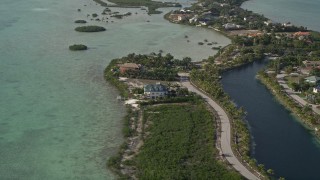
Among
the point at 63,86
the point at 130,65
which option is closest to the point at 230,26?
the point at 130,65

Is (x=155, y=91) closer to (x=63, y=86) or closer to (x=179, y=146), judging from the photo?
(x=63, y=86)

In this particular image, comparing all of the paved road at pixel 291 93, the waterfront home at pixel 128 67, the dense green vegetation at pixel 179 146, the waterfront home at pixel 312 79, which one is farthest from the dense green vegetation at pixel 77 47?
the waterfront home at pixel 312 79

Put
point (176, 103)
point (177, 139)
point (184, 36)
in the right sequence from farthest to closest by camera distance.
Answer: point (184, 36)
point (176, 103)
point (177, 139)

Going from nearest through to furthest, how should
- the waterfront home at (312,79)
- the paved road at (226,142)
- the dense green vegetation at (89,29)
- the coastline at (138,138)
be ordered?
1. the paved road at (226,142)
2. the coastline at (138,138)
3. the waterfront home at (312,79)
4. the dense green vegetation at (89,29)

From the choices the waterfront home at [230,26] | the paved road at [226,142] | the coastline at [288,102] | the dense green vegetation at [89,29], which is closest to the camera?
the paved road at [226,142]

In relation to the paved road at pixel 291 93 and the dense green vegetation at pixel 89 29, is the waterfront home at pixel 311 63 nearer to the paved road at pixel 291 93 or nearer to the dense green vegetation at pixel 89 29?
the paved road at pixel 291 93

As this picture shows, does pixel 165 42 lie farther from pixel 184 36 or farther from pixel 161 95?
pixel 161 95

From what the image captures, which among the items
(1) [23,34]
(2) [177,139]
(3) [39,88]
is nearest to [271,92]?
(2) [177,139]

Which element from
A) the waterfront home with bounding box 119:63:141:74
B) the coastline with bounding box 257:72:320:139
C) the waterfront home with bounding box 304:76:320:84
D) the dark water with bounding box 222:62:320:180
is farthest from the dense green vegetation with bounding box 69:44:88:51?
the waterfront home with bounding box 304:76:320:84
